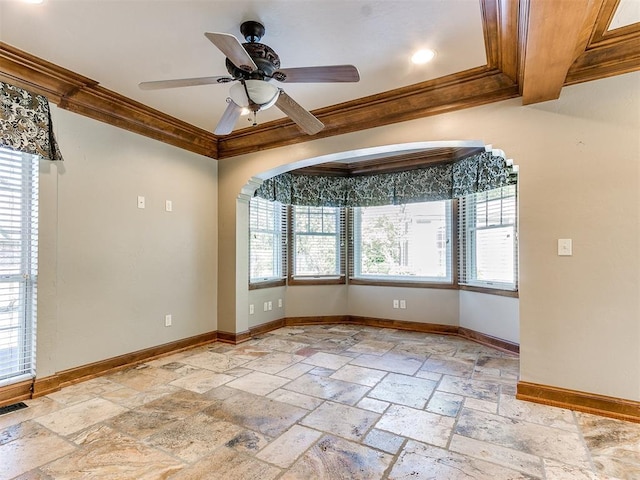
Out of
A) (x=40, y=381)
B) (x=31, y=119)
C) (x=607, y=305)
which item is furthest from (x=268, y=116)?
(x=607, y=305)

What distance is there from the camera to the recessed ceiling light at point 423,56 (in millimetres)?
2362

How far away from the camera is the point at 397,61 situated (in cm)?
249

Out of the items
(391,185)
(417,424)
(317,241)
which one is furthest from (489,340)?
(317,241)

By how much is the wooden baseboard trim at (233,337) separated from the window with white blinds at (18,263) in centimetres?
192

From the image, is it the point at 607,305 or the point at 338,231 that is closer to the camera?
the point at 607,305

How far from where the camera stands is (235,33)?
219 centimetres

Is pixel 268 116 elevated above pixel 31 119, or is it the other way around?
pixel 268 116

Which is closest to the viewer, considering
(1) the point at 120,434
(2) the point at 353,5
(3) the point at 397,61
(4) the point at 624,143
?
(2) the point at 353,5

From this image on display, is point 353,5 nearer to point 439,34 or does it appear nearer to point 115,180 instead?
point 439,34

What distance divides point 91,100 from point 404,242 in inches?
161

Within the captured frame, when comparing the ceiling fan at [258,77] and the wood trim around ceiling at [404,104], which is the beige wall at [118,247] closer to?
the wood trim around ceiling at [404,104]

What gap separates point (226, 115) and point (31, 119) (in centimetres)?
153

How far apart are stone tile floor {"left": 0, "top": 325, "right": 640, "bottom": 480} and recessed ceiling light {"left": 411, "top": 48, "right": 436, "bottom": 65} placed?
2560 millimetres

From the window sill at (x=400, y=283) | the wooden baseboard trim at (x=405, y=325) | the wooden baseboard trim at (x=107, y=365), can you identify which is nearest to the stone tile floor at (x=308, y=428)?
the wooden baseboard trim at (x=107, y=365)
